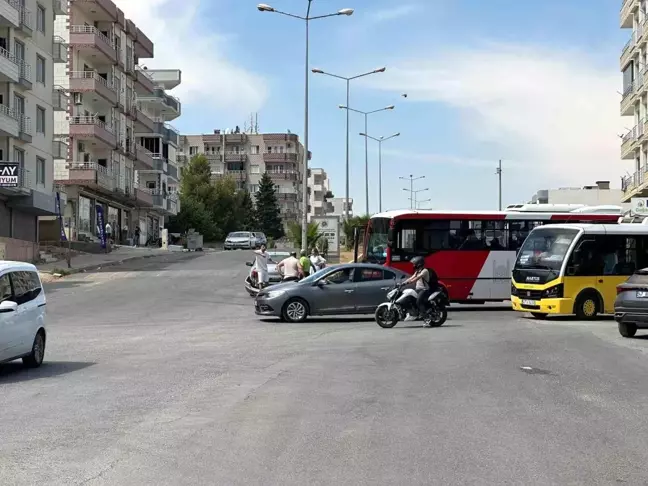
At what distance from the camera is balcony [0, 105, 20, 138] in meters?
46.3

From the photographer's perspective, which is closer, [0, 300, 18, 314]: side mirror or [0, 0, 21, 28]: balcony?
[0, 300, 18, 314]: side mirror

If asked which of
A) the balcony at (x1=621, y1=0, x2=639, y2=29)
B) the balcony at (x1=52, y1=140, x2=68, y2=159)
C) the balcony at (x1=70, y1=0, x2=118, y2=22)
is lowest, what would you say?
the balcony at (x1=52, y1=140, x2=68, y2=159)

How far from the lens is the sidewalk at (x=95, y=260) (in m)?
45.2

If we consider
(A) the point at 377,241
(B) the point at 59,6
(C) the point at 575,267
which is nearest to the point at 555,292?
(C) the point at 575,267

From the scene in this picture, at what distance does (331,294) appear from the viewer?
2448 cm

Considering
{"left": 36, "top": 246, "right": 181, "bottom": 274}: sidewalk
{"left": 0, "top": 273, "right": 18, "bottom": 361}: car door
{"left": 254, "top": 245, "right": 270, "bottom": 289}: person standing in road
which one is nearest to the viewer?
{"left": 0, "top": 273, "right": 18, "bottom": 361}: car door

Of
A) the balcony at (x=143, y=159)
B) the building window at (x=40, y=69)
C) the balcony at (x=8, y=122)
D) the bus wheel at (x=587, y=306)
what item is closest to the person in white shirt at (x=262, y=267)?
the bus wheel at (x=587, y=306)

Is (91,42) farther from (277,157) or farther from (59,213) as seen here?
(277,157)

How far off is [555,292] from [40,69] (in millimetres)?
37121

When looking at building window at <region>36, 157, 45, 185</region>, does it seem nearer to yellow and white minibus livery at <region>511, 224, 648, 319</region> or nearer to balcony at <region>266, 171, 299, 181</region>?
yellow and white minibus livery at <region>511, 224, 648, 319</region>

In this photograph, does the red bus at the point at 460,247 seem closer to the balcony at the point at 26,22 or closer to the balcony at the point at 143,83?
the balcony at the point at 26,22

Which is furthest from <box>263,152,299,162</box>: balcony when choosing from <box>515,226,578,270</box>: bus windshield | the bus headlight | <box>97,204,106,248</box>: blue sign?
the bus headlight

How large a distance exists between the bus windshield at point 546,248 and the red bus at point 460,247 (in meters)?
3.33

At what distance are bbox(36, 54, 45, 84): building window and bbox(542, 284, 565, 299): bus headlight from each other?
36088 mm
